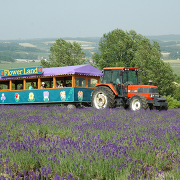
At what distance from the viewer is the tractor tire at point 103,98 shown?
1246 cm

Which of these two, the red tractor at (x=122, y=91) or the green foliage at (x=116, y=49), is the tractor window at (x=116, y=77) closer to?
the red tractor at (x=122, y=91)

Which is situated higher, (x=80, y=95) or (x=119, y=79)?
(x=119, y=79)

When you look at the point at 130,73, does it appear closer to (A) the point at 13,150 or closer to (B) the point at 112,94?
(B) the point at 112,94

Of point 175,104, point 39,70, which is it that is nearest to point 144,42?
point 175,104

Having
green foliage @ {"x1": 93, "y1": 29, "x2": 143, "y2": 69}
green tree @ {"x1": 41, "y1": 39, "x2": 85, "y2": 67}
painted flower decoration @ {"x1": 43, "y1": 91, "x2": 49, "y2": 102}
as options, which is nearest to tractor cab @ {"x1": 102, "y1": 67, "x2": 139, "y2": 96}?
painted flower decoration @ {"x1": 43, "y1": 91, "x2": 49, "y2": 102}

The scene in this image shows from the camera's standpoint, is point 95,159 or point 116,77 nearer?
point 95,159

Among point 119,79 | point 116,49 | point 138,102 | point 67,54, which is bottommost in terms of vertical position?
point 138,102

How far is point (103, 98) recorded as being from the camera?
12805 mm

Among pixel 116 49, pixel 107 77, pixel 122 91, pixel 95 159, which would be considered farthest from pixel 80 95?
pixel 116 49

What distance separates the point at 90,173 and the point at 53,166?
49cm

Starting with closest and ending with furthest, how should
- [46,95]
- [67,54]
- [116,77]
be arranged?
[116,77]
[46,95]
[67,54]

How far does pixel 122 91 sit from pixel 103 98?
1.00 metres

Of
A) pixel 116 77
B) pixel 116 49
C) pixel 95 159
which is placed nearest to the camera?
pixel 95 159

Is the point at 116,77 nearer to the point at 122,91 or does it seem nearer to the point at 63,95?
the point at 122,91
